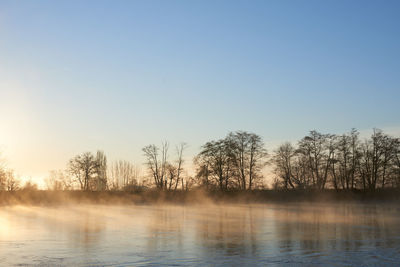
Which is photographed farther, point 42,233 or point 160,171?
point 160,171

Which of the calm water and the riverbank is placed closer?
the calm water

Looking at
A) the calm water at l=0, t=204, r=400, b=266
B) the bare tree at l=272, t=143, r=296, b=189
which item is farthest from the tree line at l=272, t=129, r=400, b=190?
the calm water at l=0, t=204, r=400, b=266

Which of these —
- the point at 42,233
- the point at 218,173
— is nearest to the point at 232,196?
the point at 218,173

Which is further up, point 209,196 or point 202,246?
point 202,246

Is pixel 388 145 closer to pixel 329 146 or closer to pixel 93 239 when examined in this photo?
pixel 329 146

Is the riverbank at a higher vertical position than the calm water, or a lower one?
lower

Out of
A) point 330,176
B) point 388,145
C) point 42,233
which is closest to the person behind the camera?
point 42,233

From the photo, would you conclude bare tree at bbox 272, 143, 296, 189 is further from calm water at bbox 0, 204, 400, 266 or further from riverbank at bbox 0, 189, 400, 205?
calm water at bbox 0, 204, 400, 266

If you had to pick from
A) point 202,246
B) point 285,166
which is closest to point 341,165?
point 285,166

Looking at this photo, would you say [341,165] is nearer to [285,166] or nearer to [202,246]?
[285,166]

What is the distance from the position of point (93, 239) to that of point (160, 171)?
49.4 m

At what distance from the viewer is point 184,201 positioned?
5250 cm

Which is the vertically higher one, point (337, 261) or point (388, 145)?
point (388, 145)

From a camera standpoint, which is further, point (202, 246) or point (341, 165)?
point (341, 165)
